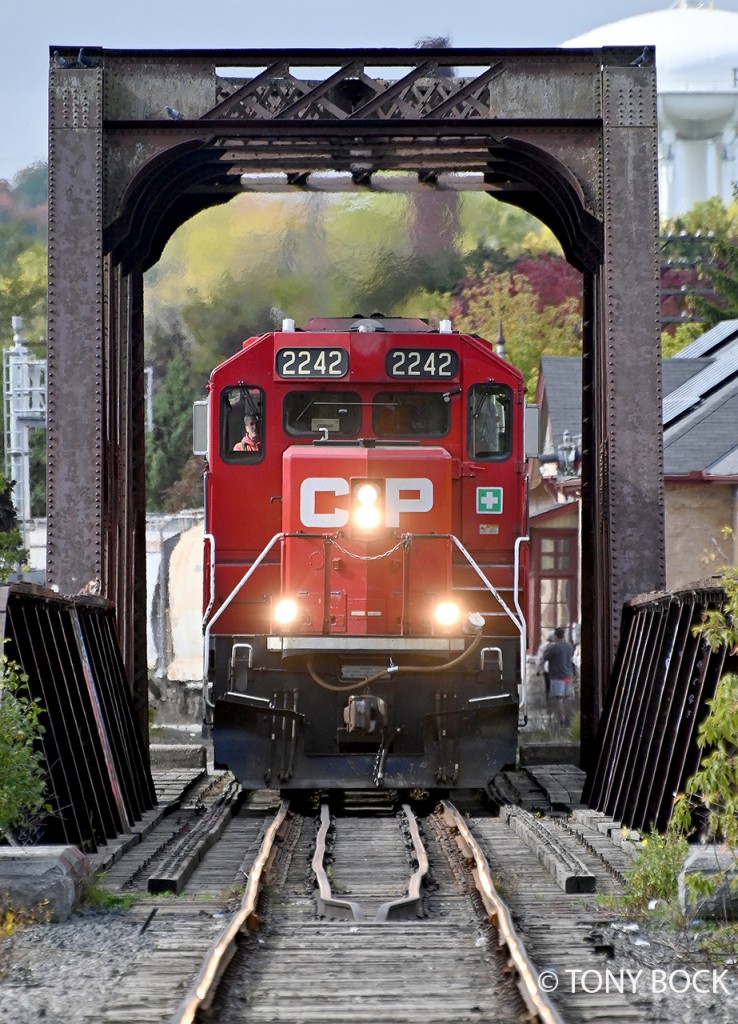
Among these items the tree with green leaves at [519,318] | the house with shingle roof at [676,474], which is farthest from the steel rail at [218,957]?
the tree with green leaves at [519,318]

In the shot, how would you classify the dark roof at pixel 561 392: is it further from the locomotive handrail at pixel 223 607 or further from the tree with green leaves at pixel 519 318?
the locomotive handrail at pixel 223 607

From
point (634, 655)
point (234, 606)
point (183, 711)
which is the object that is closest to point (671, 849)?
point (634, 655)

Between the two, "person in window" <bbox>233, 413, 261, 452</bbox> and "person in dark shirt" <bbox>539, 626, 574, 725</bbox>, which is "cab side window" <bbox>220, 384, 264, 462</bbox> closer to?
"person in window" <bbox>233, 413, 261, 452</bbox>

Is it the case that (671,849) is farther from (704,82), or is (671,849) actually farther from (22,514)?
(704,82)

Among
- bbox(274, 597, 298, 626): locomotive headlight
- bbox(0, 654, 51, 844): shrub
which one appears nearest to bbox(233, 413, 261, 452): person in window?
bbox(274, 597, 298, 626): locomotive headlight

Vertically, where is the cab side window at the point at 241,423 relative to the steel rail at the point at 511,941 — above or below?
above

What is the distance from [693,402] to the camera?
3403 cm

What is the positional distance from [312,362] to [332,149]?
2106 mm

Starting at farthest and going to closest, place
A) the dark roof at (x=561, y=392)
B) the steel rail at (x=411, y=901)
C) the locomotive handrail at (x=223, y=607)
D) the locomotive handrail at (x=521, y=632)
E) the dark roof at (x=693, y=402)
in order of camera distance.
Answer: the dark roof at (x=561, y=392) → the dark roof at (x=693, y=402) → the locomotive handrail at (x=223, y=607) → the locomotive handrail at (x=521, y=632) → the steel rail at (x=411, y=901)

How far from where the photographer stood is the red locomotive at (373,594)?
39.1 ft

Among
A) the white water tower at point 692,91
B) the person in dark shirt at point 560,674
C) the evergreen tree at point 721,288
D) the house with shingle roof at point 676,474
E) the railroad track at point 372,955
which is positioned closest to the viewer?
the railroad track at point 372,955

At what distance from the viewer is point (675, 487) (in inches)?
1171

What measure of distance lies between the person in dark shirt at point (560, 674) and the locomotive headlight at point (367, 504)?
12187 mm

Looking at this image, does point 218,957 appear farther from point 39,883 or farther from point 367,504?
point 367,504
